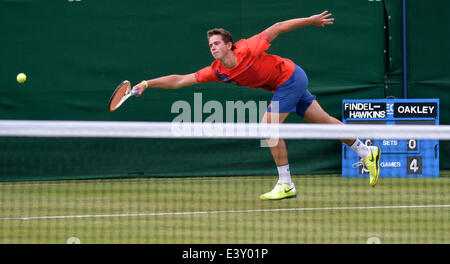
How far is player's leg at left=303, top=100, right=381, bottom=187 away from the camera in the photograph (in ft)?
20.7

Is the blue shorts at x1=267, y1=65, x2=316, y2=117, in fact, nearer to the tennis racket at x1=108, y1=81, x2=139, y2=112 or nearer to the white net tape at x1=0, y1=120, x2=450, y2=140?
the tennis racket at x1=108, y1=81, x2=139, y2=112

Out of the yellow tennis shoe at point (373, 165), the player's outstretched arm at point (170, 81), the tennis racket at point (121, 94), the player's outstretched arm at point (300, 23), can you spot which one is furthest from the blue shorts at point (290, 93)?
the tennis racket at point (121, 94)

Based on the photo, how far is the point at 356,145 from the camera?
254 inches

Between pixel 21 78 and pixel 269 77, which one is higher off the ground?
pixel 21 78

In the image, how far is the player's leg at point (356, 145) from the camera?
6.32m

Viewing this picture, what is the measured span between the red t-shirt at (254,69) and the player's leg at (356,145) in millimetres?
367

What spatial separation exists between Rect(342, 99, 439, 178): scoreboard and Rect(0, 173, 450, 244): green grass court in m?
0.23

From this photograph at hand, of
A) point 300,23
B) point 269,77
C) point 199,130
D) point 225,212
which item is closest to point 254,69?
point 269,77

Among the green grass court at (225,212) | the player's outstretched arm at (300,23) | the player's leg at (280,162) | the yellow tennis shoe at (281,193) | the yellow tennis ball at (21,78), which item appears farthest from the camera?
the yellow tennis ball at (21,78)

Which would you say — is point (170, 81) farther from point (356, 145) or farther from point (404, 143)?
point (404, 143)

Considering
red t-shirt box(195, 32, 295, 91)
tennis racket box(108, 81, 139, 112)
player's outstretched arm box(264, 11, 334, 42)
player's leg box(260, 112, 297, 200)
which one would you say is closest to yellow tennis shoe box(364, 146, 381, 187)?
player's leg box(260, 112, 297, 200)

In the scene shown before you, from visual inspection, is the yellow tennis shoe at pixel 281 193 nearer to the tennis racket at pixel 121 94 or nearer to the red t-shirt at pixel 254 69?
the red t-shirt at pixel 254 69

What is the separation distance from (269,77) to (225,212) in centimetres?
119

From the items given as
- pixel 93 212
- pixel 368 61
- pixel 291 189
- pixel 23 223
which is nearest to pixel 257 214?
pixel 291 189
